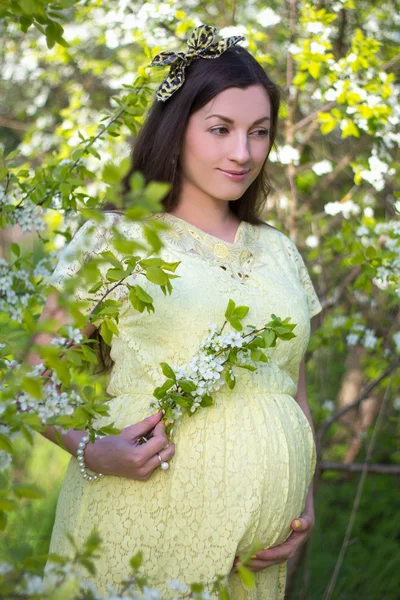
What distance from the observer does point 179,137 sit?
6.20ft

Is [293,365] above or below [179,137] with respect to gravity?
below

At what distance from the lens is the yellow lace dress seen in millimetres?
1645

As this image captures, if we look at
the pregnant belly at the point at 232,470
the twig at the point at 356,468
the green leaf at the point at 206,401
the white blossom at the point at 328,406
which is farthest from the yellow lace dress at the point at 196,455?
the white blossom at the point at 328,406

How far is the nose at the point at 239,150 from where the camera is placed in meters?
1.79

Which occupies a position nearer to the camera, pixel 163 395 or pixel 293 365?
pixel 163 395

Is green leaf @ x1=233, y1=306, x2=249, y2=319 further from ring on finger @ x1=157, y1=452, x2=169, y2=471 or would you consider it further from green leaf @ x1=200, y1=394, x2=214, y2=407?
ring on finger @ x1=157, y1=452, x2=169, y2=471

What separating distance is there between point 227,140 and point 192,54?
0.94ft

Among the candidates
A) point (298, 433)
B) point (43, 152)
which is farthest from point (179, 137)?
point (43, 152)

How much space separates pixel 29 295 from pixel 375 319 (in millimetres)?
1965

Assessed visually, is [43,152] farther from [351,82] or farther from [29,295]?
[29,295]

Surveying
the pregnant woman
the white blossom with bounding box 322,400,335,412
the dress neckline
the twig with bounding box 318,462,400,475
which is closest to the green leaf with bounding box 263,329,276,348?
the pregnant woman

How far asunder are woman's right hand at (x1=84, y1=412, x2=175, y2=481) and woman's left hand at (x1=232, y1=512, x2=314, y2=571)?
0.30m

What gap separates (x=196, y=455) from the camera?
1670mm

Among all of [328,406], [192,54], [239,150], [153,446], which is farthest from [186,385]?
[328,406]
